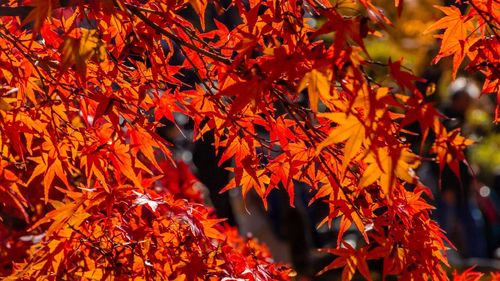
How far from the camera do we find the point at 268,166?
2.17 meters

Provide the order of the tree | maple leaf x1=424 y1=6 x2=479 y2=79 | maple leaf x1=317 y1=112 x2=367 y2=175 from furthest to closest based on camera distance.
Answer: maple leaf x1=424 y1=6 x2=479 y2=79 → the tree → maple leaf x1=317 y1=112 x2=367 y2=175

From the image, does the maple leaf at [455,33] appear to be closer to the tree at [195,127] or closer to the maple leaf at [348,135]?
the tree at [195,127]

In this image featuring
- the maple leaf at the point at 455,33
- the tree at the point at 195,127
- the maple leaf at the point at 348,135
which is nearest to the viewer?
the maple leaf at the point at 348,135

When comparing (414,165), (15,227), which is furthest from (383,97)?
(15,227)

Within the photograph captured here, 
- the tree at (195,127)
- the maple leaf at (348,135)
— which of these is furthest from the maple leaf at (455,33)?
the maple leaf at (348,135)

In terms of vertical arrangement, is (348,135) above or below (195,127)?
above

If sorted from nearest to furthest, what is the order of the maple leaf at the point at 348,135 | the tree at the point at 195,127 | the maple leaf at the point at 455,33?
the maple leaf at the point at 348,135, the tree at the point at 195,127, the maple leaf at the point at 455,33

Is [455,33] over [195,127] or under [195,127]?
over

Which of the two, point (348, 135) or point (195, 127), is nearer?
point (348, 135)

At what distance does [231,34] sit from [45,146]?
0.62 m

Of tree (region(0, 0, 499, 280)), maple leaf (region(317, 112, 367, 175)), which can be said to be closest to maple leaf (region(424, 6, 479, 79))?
tree (region(0, 0, 499, 280))

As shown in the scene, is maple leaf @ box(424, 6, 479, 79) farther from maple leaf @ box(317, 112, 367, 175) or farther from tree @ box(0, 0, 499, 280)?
maple leaf @ box(317, 112, 367, 175)

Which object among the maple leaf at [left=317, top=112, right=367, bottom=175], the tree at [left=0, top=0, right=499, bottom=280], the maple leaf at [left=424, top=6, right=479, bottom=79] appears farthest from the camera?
the maple leaf at [left=424, top=6, right=479, bottom=79]

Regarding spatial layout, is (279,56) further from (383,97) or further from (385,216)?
(385,216)
